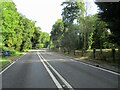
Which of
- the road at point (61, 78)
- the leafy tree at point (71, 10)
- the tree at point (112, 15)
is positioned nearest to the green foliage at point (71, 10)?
the leafy tree at point (71, 10)

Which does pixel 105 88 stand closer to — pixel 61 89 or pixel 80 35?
pixel 61 89

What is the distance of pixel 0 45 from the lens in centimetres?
5928

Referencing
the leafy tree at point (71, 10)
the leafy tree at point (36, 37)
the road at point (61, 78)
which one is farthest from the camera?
the leafy tree at point (36, 37)

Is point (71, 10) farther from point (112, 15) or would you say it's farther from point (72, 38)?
point (112, 15)

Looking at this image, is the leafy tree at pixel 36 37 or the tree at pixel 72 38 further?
the leafy tree at pixel 36 37

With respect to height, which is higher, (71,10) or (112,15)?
(71,10)

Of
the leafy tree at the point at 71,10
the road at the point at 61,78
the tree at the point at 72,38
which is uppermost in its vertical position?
the leafy tree at the point at 71,10

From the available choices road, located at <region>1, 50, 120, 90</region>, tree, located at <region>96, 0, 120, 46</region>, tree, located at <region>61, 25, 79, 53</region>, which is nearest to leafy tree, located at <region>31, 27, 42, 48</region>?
tree, located at <region>61, 25, 79, 53</region>

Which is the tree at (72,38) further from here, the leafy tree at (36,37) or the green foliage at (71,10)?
the leafy tree at (36,37)

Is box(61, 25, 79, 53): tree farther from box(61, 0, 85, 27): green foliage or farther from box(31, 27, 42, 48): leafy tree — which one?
box(31, 27, 42, 48): leafy tree

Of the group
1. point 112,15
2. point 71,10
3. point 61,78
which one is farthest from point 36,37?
point 61,78

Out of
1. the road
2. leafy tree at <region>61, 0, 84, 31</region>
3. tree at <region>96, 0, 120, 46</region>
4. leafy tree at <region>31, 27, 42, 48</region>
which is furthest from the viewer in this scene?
leafy tree at <region>31, 27, 42, 48</region>

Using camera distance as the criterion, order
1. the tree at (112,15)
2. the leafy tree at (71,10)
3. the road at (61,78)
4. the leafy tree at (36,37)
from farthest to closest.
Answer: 1. the leafy tree at (36,37)
2. the leafy tree at (71,10)
3. the tree at (112,15)
4. the road at (61,78)

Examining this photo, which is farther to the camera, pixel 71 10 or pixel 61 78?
pixel 71 10
